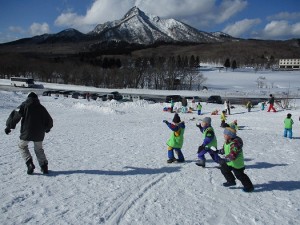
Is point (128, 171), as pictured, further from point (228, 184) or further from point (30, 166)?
point (228, 184)

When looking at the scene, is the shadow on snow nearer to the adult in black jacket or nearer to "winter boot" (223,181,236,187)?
the adult in black jacket

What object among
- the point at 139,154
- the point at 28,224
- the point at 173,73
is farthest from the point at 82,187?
the point at 173,73

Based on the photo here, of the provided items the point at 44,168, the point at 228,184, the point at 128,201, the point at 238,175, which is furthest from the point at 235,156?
the point at 44,168

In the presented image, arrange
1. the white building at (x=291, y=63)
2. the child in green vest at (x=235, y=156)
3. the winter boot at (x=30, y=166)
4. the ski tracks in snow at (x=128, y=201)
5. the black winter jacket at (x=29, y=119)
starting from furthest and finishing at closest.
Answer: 1. the white building at (x=291, y=63)
2. the winter boot at (x=30, y=166)
3. the black winter jacket at (x=29, y=119)
4. the child in green vest at (x=235, y=156)
5. the ski tracks in snow at (x=128, y=201)

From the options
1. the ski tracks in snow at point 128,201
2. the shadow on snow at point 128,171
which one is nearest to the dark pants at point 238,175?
the ski tracks in snow at point 128,201

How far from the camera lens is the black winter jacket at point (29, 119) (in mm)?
6723

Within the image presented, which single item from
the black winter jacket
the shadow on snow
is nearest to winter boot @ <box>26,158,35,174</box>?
the shadow on snow

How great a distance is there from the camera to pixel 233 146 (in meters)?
6.37

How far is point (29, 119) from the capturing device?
266 inches

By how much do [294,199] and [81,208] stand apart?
4212mm

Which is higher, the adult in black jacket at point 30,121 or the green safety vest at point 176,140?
the adult in black jacket at point 30,121

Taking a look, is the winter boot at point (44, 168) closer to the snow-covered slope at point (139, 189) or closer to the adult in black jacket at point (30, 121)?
the snow-covered slope at point (139, 189)

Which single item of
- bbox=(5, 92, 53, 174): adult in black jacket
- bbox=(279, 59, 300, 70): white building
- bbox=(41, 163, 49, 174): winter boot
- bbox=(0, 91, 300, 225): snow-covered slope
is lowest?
bbox=(0, 91, 300, 225): snow-covered slope

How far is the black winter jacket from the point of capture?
6723 millimetres
